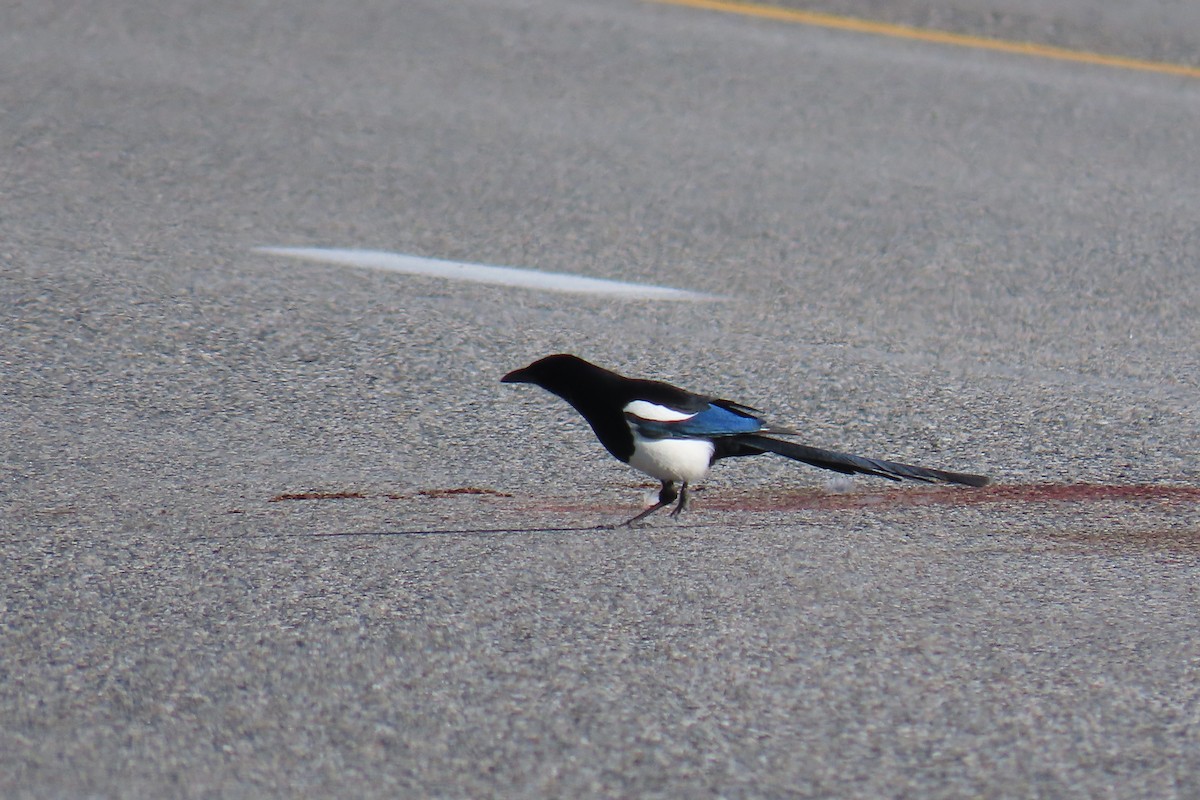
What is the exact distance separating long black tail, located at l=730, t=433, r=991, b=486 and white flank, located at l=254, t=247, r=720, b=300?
1.77m

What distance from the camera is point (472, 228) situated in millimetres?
6016

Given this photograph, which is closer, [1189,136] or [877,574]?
[877,574]

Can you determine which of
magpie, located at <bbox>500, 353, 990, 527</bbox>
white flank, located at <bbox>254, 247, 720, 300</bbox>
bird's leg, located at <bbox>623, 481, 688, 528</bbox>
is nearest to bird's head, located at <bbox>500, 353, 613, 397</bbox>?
magpie, located at <bbox>500, 353, 990, 527</bbox>

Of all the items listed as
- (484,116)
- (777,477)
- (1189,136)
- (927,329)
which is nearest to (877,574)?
(777,477)

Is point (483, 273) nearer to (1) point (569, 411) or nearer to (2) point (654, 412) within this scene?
(1) point (569, 411)

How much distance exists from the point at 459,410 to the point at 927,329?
1.76 metres

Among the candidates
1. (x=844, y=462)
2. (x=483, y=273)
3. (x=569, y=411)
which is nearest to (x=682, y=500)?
(x=844, y=462)

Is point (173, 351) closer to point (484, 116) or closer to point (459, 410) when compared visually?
point (459, 410)

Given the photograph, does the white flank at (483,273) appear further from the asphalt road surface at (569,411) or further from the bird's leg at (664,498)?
the bird's leg at (664,498)

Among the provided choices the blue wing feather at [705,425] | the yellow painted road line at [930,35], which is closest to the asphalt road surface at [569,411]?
the yellow painted road line at [930,35]

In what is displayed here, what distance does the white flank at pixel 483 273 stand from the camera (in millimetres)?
5555

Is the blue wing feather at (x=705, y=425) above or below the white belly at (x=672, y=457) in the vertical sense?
above

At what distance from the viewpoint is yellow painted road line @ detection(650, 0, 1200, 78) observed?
857 cm

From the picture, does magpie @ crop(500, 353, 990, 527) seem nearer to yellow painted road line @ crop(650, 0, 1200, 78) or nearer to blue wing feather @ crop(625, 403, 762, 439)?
blue wing feather @ crop(625, 403, 762, 439)
